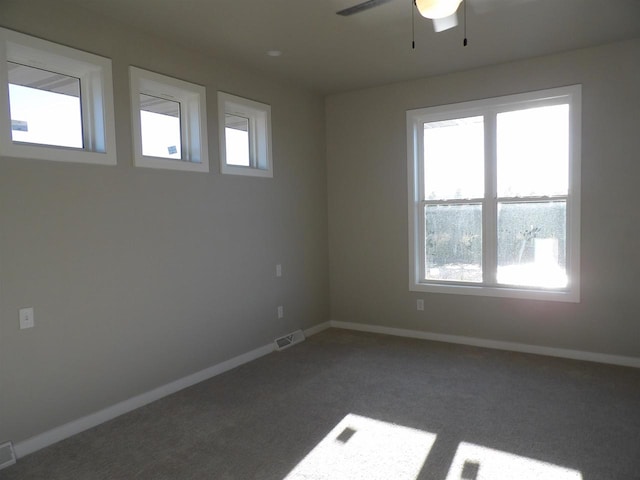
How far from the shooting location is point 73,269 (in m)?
2.90

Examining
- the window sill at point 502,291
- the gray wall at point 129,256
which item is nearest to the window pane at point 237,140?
the gray wall at point 129,256

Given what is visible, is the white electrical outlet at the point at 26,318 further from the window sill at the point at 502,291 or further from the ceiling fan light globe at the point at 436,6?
the window sill at the point at 502,291

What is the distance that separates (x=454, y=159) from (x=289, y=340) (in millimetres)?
2559

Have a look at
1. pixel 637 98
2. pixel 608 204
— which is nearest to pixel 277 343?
pixel 608 204

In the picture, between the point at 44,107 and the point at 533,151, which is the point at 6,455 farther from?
the point at 533,151

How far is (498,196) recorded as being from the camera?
4.41 m

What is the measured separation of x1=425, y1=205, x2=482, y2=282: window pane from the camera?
15.0ft

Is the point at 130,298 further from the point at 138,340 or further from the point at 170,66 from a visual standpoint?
the point at 170,66

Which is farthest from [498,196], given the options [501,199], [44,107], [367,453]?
[44,107]

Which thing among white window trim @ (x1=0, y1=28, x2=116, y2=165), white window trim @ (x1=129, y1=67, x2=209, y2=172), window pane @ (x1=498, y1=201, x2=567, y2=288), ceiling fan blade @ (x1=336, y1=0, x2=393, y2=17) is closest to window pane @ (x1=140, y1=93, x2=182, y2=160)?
white window trim @ (x1=129, y1=67, x2=209, y2=172)

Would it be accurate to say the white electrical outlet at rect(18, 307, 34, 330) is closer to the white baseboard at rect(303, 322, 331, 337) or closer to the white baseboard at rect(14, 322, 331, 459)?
the white baseboard at rect(14, 322, 331, 459)

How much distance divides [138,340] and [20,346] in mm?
797

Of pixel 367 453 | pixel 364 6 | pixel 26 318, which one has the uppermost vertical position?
pixel 364 6

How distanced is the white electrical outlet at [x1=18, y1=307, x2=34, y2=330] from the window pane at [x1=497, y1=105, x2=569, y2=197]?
13.2ft
